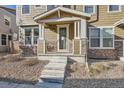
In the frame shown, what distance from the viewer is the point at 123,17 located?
13.4m

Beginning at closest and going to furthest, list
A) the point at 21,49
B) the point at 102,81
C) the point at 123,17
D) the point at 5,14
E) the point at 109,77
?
the point at 102,81
the point at 109,77
the point at 123,17
the point at 21,49
the point at 5,14

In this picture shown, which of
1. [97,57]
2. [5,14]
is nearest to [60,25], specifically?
[97,57]

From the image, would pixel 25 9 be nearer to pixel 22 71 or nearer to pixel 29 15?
pixel 29 15

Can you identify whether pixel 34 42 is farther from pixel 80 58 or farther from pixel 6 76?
pixel 6 76

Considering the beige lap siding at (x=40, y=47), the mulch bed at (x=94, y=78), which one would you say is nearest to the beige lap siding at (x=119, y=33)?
the mulch bed at (x=94, y=78)

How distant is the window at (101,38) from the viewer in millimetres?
13758

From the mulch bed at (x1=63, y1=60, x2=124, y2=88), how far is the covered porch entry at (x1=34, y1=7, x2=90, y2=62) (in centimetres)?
228

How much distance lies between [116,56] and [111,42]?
1.16 metres

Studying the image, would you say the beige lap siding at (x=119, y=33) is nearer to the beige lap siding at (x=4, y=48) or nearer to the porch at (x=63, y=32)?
the porch at (x=63, y=32)

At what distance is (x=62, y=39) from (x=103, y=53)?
3.46 m

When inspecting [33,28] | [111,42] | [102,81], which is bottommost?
[102,81]

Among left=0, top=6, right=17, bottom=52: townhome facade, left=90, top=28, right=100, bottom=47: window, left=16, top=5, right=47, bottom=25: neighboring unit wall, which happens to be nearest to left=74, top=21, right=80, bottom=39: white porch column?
left=90, top=28, right=100, bottom=47: window

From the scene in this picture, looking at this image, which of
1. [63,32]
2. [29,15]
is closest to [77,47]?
[63,32]

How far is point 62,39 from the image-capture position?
1416 cm
